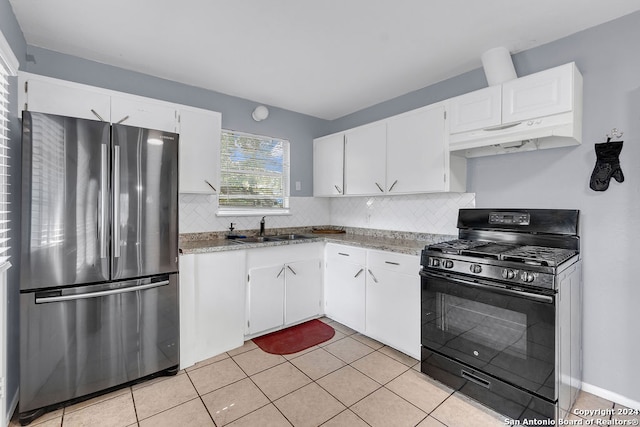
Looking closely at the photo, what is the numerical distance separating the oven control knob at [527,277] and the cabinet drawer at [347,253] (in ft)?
4.44

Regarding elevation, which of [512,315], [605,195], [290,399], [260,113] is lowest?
[290,399]

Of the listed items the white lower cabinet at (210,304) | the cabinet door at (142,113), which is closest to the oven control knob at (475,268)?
the white lower cabinet at (210,304)

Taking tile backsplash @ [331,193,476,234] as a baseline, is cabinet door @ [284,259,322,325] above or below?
below

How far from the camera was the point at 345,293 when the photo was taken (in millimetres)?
3127

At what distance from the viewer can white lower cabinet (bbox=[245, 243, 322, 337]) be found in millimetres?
2846

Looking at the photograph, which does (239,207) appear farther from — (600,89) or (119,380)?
(600,89)

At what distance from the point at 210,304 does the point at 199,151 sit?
54.1 inches

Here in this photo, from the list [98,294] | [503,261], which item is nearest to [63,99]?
[98,294]

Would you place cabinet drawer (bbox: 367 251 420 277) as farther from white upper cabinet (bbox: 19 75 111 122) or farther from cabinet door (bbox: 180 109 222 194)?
white upper cabinet (bbox: 19 75 111 122)

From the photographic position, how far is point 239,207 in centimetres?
344

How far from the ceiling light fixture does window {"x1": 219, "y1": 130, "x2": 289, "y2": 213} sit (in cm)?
22

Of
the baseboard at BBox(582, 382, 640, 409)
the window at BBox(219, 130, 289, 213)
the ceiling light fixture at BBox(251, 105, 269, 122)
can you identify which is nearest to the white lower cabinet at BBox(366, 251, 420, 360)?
the baseboard at BBox(582, 382, 640, 409)

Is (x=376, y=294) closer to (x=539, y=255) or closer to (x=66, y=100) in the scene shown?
(x=539, y=255)

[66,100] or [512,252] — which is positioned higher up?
[66,100]
